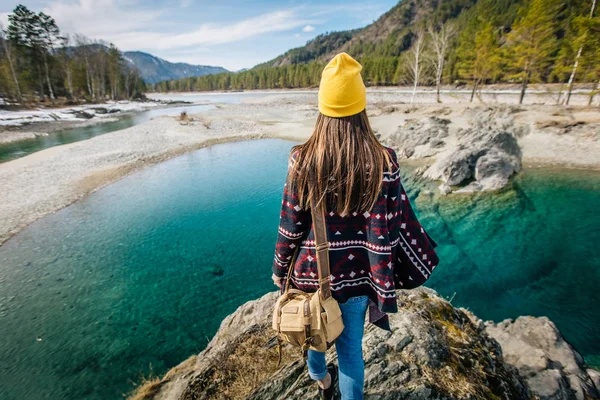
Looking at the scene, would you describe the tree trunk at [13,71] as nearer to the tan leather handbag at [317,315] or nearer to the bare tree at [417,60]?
the bare tree at [417,60]

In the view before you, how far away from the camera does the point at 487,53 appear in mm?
31234

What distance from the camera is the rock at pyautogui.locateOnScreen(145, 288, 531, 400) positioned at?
8.16ft

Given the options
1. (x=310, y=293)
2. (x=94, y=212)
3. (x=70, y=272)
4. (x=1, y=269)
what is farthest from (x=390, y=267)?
(x=94, y=212)

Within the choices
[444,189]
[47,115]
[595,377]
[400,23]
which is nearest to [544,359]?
[595,377]

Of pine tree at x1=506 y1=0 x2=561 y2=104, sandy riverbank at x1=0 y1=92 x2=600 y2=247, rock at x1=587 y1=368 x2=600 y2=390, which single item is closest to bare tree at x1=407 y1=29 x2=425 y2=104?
pine tree at x1=506 y1=0 x2=561 y2=104

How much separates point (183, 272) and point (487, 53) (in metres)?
39.5

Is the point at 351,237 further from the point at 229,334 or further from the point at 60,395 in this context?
the point at 60,395

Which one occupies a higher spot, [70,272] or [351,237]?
[351,237]

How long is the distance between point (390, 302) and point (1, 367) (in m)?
7.60

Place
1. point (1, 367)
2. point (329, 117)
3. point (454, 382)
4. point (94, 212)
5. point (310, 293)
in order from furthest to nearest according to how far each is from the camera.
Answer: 1. point (94, 212)
2. point (1, 367)
3. point (454, 382)
4. point (310, 293)
5. point (329, 117)

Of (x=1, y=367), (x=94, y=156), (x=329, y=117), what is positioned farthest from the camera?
(x=94, y=156)

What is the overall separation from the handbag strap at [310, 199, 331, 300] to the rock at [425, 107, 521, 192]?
508 inches

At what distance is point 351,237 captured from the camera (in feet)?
5.71

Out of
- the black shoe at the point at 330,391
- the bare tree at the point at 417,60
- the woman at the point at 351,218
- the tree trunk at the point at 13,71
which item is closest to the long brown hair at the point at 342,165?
the woman at the point at 351,218
